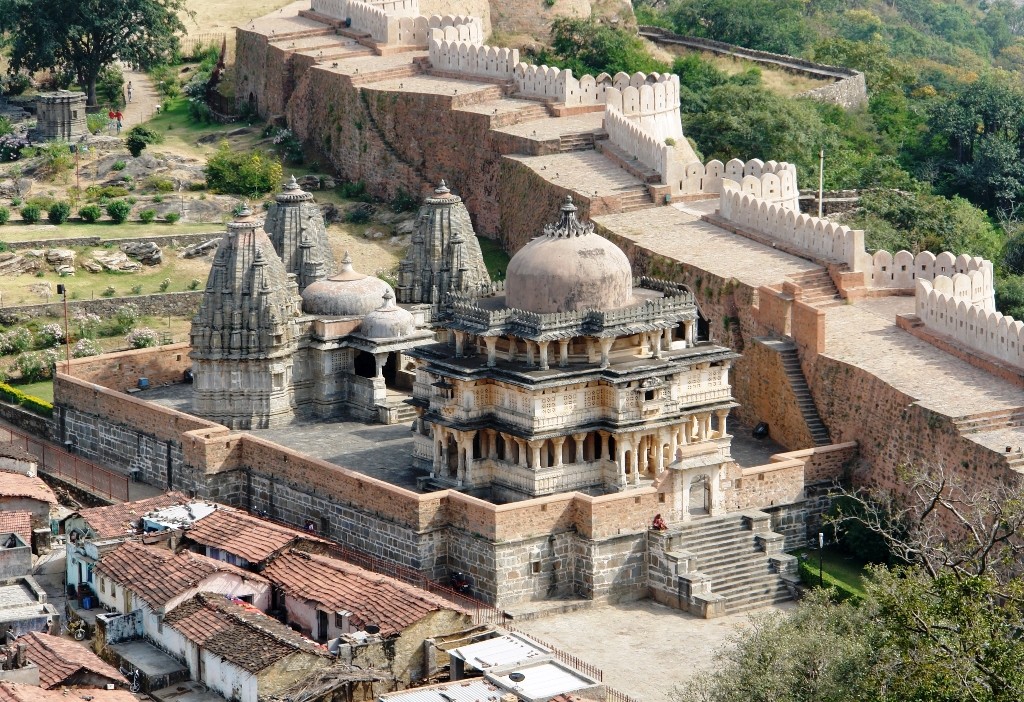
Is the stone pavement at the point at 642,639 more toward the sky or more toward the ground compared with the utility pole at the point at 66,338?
more toward the ground

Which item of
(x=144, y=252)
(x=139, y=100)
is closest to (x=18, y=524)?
(x=144, y=252)

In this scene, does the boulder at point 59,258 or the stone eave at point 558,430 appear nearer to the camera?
the stone eave at point 558,430

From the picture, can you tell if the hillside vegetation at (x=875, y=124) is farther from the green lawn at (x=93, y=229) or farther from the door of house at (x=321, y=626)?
the door of house at (x=321, y=626)

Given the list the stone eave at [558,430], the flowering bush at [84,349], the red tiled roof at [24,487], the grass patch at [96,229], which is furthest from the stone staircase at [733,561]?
the grass patch at [96,229]

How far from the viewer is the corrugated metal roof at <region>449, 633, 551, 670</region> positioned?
47125mm

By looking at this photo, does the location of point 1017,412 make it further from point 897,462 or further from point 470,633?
point 470,633

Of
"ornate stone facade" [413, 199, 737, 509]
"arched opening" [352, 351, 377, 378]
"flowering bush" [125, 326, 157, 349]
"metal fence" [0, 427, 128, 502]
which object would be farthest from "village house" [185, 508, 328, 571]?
Result: "flowering bush" [125, 326, 157, 349]

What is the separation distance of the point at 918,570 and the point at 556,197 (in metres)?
26.5

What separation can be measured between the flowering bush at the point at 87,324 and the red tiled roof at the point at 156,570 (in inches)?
590

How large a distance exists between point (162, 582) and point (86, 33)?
3572 cm

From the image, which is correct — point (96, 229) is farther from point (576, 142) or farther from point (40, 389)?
point (576, 142)

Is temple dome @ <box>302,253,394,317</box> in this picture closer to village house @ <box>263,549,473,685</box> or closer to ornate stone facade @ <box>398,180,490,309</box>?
Answer: ornate stone facade @ <box>398,180,490,309</box>

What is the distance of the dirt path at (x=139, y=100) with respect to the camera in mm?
83812

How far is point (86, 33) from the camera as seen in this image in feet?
272
